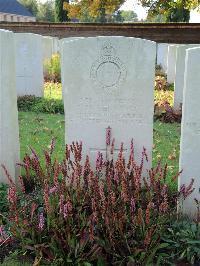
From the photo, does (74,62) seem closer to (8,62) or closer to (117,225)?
(8,62)

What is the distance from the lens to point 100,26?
8.71m

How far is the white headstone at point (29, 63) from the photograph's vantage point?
9.80 meters

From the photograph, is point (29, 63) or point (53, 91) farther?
point (53, 91)

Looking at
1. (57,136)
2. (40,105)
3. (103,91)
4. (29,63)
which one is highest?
(29,63)

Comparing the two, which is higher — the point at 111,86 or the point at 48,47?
→ the point at 48,47

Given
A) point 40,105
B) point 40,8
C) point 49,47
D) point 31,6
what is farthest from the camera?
point 40,8

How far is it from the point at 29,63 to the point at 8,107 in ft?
19.4

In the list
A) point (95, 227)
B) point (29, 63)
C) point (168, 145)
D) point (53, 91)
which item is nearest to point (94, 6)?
point (53, 91)

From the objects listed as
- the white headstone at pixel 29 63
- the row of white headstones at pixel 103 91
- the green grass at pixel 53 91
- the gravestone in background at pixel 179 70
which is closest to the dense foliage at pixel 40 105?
the white headstone at pixel 29 63

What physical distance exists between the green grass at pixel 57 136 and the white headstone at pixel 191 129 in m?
1.34

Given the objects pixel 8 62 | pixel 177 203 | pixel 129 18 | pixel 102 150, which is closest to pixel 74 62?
pixel 8 62

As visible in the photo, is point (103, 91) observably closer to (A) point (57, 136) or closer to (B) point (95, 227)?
(B) point (95, 227)

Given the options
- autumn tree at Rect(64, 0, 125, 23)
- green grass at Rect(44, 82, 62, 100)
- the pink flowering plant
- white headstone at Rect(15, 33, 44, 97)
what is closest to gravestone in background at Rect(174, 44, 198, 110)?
green grass at Rect(44, 82, 62, 100)

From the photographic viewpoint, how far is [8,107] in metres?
4.34
